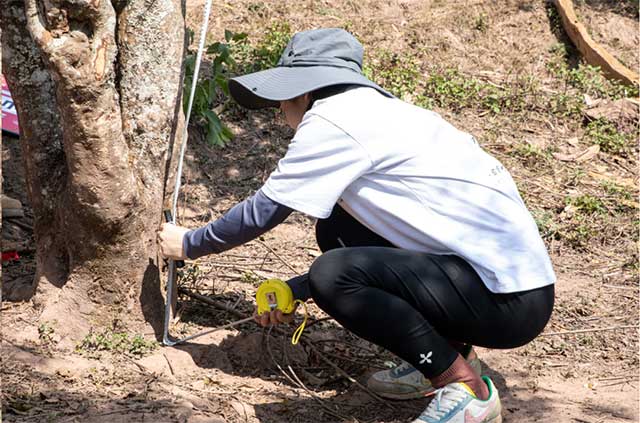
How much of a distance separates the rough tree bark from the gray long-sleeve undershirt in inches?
16.0

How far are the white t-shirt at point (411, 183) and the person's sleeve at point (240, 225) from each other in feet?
0.20

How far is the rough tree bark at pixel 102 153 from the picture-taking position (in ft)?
10.5

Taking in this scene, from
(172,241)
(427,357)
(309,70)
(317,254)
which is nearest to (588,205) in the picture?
(317,254)

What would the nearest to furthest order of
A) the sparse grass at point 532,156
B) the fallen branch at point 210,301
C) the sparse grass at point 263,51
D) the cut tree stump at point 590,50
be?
the fallen branch at point 210,301 < the sparse grass at point 532,156 < the sparse grass at point 263,51 < the cut tree stump at point 590,50

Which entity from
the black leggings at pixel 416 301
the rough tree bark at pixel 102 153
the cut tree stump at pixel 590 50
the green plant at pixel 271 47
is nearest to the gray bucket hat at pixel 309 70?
the rough tree bark at pixel 102 153

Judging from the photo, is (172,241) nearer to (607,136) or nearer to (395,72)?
(395,72)

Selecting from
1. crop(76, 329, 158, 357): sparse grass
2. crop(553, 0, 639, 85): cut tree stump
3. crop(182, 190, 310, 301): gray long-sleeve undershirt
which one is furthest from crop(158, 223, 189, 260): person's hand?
crop(553, 0, 639, 85): cut tree stump

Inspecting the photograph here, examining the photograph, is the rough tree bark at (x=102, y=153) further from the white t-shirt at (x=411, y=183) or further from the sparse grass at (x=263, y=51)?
the sparse grass at (x=263, y=51)

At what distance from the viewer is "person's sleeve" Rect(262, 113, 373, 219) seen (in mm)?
2824

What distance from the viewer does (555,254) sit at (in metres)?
4.96

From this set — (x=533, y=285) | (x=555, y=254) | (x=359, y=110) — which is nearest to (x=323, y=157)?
(x=359, y=110)

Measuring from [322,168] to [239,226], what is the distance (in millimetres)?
367

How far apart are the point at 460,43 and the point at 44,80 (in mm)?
4345

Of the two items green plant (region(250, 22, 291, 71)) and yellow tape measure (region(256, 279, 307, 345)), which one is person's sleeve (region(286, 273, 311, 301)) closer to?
yellow tape measure (region(256, 279, 307, 345))
